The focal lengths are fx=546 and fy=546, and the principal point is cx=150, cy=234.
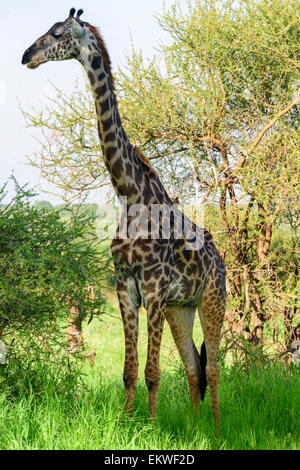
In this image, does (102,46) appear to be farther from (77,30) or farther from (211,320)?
(211,320)

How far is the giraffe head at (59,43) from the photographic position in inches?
165

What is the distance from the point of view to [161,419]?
482 cm

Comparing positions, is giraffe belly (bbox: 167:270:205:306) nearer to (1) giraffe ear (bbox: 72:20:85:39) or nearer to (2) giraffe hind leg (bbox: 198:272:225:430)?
(2) giraffe hind leg (bbox: 198:272:225:430)

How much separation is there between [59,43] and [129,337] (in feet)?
7.78

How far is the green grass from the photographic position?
13.1 ft

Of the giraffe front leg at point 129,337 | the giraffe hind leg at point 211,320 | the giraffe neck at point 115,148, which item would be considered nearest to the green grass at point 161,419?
the giraffe front leg at point 129,337

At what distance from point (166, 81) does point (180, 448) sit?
20.0 feet

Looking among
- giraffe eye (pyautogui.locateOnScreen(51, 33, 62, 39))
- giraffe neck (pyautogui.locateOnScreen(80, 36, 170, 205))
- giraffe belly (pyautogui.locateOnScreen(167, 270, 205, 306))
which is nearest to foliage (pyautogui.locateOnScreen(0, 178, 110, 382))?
giraffe belly (pyautogui.locateOnScreen(167, 270, 205, 306))

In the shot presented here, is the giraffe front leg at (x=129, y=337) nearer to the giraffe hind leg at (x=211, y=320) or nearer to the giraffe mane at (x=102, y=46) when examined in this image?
the giraffe hind leg at (x=211, y=320)

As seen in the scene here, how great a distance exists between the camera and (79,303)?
5086 mm

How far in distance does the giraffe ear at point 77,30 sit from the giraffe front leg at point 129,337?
1.96 meters

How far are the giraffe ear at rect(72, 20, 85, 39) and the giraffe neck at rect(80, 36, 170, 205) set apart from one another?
0.33ft

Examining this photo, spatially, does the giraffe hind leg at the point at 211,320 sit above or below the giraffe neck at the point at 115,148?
below

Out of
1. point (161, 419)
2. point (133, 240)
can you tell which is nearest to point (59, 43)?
point (133, 240)
